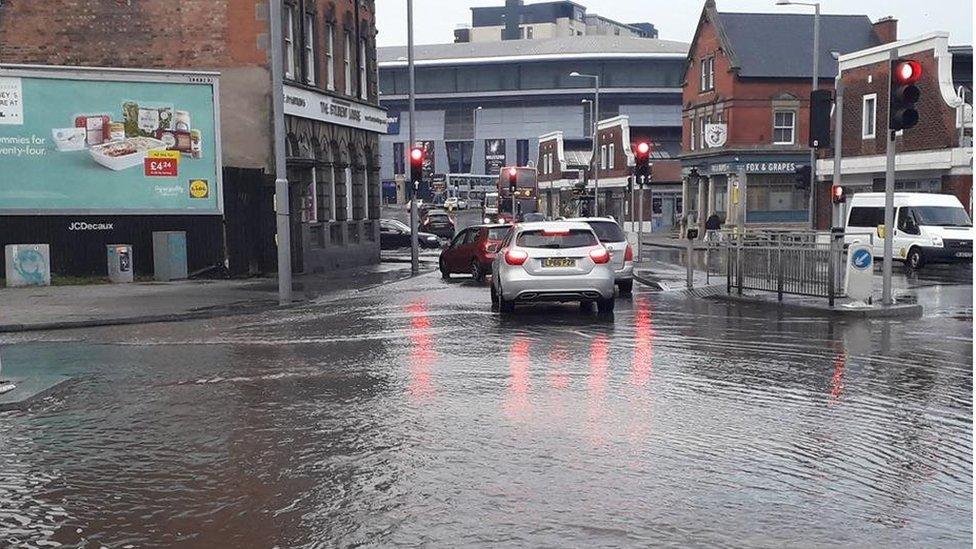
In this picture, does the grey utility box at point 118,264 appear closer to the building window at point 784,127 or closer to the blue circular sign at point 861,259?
the blue circular sign at point 861,259

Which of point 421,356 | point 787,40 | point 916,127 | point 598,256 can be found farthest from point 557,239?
point 787,40

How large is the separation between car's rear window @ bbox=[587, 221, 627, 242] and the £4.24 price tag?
1054cm

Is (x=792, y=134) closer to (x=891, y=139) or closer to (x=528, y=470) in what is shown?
(x=891, y=139)

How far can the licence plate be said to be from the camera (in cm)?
1628

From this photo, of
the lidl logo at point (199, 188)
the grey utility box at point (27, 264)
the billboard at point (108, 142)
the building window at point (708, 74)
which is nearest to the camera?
the grey utility box at point (27, 264)

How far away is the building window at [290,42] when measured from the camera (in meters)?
28.9

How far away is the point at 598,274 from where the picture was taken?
53.5 feet

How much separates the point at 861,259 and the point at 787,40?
147 ft

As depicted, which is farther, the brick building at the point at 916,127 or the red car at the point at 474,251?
the brick building at the point at 916,127

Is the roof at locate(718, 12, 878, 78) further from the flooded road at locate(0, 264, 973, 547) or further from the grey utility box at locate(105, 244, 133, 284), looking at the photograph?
the flooded road at locate(0, 264, 973, 547)

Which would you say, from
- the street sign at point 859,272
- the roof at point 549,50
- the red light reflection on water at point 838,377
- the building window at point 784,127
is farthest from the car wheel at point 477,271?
the roof at point 549,50

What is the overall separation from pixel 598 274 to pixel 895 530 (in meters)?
10.9

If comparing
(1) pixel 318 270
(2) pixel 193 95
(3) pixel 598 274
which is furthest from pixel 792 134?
(3) pixel 598 274

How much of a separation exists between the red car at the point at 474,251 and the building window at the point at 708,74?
36.0 metres
